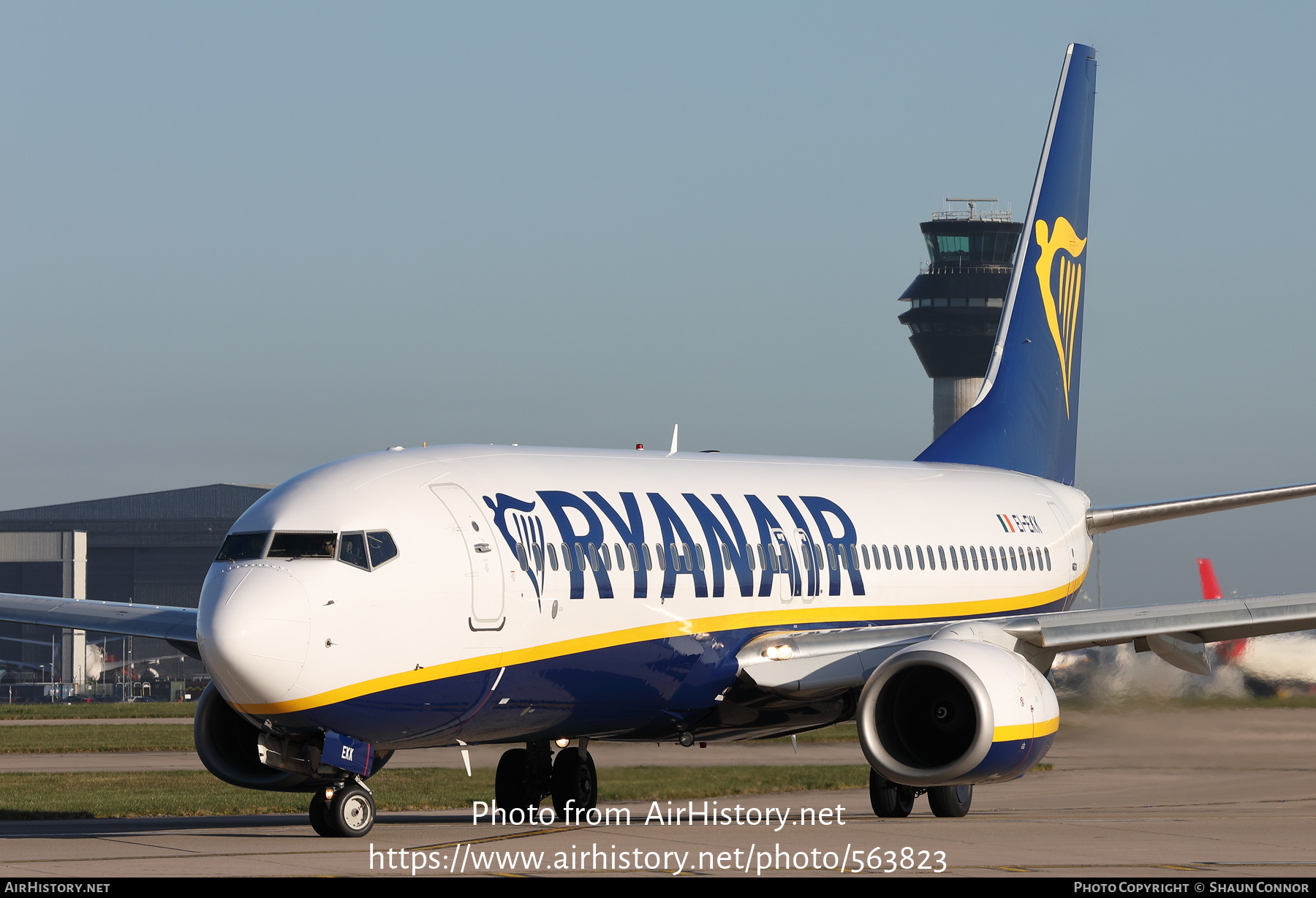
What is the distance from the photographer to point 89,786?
2898 cm

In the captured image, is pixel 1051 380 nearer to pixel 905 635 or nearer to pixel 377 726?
pixel 905 635

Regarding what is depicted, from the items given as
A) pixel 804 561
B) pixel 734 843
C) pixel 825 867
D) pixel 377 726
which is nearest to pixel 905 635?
pixel 804 561

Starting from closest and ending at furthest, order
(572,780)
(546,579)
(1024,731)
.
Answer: (546,579)
(1024,731)
(572,780)

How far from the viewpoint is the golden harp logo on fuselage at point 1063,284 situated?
98.2 feet

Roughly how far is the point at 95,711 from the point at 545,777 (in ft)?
163

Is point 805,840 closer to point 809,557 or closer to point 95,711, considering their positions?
point 809,557

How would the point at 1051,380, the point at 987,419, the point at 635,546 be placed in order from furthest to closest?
1. the point at 1051,380
2. the point at 987,419
3. the point at 635,546

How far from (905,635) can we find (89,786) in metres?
16.0

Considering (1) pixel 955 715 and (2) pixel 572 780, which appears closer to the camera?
(1) pixel 955 715

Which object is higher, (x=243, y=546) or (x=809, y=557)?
(x=243, y=546)

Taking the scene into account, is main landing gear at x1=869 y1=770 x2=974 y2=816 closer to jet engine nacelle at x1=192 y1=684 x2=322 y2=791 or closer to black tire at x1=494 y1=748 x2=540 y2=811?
black tire at x1=494 y1=748 x2=540 y2=811

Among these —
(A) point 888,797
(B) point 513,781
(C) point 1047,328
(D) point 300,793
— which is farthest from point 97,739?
(A) point 888,797

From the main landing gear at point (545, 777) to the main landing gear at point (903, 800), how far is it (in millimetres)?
3479

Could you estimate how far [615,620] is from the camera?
1792 centimetres
